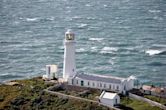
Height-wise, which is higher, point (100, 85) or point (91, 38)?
point (91, 38)

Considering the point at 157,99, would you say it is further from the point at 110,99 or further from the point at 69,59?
the point at 69,59

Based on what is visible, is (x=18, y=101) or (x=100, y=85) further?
(x=100, y=85)

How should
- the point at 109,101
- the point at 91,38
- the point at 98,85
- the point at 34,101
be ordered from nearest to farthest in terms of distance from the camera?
the point at 109,101 → the point at 34,101 → the point at 98,85 → the point at 91,38

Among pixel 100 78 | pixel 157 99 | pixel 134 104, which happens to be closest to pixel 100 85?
pixel 100 78

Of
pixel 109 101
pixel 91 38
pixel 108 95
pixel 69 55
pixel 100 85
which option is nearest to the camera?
pixel 109 101

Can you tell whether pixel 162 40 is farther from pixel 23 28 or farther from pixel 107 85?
pixel 107 85

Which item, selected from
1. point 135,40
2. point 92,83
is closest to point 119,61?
point 135,40

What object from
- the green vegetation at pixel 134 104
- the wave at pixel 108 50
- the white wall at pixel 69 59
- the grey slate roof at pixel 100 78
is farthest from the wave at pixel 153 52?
the green vegetation at pixel 134 104
